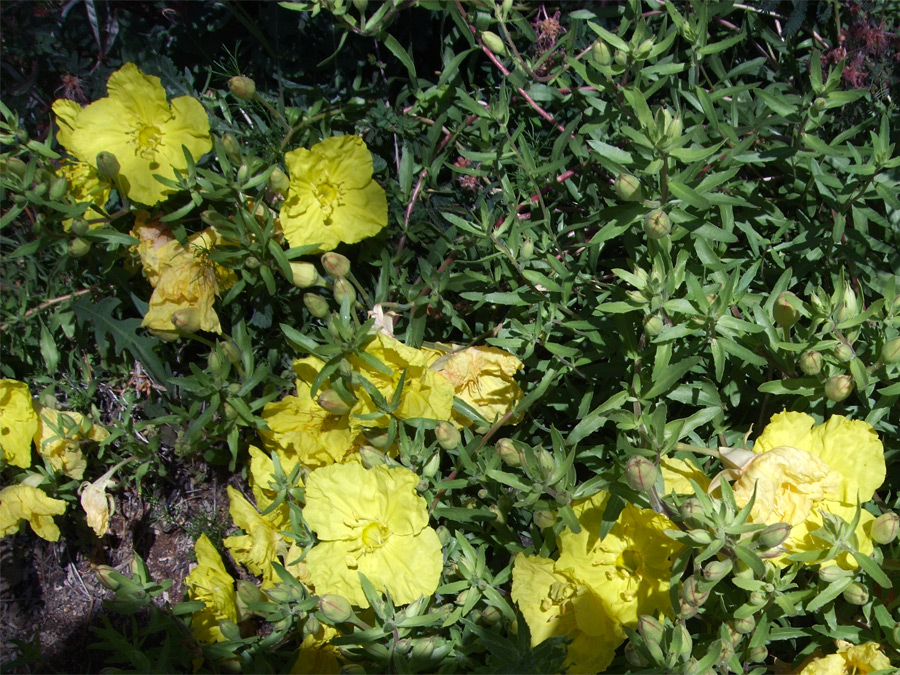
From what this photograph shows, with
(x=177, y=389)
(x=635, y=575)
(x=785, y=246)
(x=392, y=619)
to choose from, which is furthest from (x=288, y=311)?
(x=785, y=246)

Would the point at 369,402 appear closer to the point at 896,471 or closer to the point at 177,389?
the point at 177,389

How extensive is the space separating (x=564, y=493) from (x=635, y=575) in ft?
0.98

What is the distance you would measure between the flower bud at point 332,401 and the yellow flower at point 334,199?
1.66 feet

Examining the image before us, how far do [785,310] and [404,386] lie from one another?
944 mm

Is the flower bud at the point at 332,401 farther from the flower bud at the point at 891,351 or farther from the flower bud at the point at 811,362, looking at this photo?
the flower bud at the point at 891,351

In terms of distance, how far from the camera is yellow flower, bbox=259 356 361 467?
2.05 m

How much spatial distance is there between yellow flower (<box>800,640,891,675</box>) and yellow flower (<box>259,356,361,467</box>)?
4.08ft

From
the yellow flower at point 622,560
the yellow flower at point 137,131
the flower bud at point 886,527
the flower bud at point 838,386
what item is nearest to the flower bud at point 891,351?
the flower bud at point 838,386

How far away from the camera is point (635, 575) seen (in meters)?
1.81

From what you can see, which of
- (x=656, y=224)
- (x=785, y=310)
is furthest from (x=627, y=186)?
(x=785, y=310)

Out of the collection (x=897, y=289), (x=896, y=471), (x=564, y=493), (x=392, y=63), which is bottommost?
(x=896, y=471)

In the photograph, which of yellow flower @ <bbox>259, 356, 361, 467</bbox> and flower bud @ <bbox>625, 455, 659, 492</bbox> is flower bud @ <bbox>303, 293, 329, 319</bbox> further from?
flower bud @ <bbox>625, 455, 659, 492</bbox>

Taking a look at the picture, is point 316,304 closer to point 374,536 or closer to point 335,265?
point 335,265

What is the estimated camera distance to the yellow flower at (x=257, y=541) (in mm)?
2104
